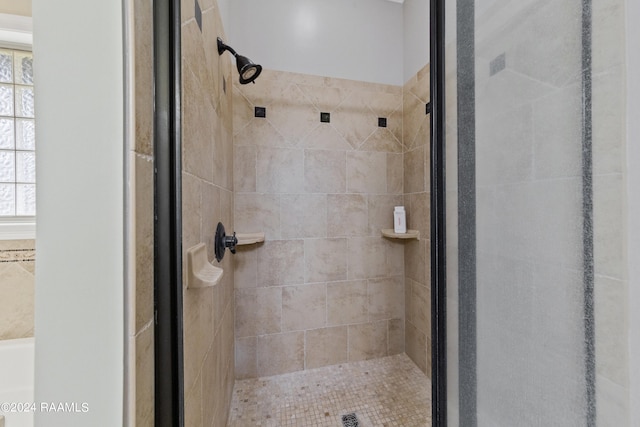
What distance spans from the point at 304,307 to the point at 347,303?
11.9 inches

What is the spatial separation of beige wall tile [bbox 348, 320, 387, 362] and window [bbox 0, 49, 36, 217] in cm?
178

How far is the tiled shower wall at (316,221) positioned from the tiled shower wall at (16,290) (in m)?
0.88

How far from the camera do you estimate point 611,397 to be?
0.38m

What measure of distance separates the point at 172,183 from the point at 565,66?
0.72 m

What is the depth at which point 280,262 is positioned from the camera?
1.65m

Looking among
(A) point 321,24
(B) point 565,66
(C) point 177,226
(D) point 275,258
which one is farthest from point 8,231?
(A) point 321,24

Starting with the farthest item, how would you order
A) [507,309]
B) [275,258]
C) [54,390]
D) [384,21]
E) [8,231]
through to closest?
[384,21]
[275,258]
[8,231]
[507,309]
[54,390]

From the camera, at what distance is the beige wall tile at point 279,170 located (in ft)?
5.28

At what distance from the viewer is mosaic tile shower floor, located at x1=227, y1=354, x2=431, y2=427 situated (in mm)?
1288

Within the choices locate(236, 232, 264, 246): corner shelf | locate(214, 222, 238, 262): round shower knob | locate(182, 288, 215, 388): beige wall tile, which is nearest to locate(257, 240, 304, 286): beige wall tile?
locate(236, 232, 264, 246): corner shelf

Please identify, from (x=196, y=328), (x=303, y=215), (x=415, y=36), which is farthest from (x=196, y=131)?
(x=415, y=36)

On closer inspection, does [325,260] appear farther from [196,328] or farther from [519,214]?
[519,214]

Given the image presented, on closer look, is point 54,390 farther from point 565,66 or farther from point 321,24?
point 321,24

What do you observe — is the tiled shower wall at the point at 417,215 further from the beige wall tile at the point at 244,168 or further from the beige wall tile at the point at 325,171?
the beige wall tile at the point at 244,168
